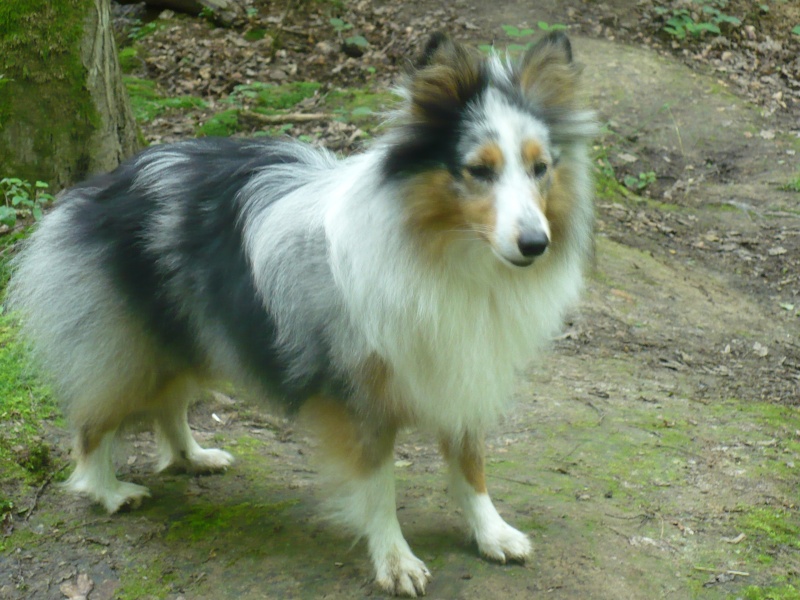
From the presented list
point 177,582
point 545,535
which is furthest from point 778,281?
point 177,582

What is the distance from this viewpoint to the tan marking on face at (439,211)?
285cm

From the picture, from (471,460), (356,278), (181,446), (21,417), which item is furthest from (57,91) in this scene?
(471,460)

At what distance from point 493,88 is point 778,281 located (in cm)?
486

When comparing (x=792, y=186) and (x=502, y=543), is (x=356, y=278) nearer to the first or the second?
(x=502, y=543)

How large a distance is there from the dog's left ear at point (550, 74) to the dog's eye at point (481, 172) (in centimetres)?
36

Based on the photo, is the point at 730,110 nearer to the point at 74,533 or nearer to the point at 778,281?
the point at 778,281

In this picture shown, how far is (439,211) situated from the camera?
9.52 ft

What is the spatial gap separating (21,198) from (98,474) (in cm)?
175

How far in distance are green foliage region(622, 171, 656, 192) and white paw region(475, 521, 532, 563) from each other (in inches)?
214

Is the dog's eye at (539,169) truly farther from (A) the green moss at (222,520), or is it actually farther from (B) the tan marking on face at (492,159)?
(A) the green moss at (222,520)

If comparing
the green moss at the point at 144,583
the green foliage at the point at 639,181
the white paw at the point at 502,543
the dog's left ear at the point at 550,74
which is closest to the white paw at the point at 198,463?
the green moss at the point at 144,583

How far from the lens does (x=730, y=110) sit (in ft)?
30.8

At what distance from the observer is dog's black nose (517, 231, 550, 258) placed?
8.79ft

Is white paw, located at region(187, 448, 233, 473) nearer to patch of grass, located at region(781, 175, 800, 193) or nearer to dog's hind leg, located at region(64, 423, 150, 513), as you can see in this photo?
dog's hind leg, located at region(64, 423, 150, 513)
